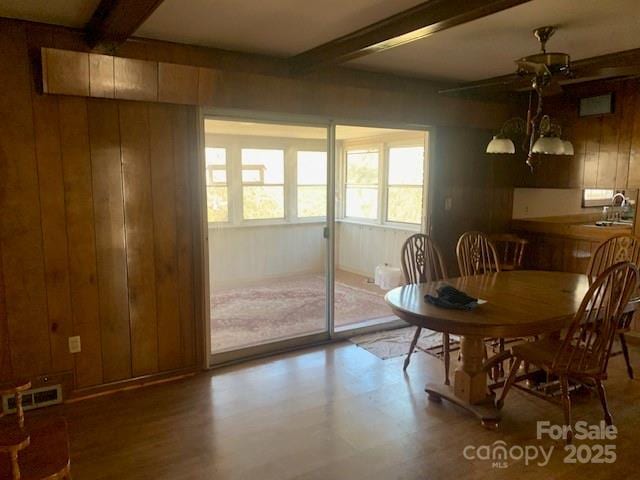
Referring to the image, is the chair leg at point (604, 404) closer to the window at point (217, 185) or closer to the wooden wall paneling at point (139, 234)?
the wooden wall paneling at point (139, 234)

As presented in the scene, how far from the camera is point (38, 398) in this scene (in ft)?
9.77

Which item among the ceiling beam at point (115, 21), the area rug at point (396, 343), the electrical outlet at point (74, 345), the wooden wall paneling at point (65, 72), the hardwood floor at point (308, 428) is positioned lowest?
the hardwood floor at point (308, 428)

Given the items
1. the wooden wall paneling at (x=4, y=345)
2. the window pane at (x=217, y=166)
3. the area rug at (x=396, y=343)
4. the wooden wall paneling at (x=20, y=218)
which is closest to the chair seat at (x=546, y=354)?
the area rug at (x=396, y=343)

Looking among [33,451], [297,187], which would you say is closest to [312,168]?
[297,187]

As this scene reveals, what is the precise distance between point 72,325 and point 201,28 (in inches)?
81.7

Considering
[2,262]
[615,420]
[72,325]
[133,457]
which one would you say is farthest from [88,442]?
[615,420]

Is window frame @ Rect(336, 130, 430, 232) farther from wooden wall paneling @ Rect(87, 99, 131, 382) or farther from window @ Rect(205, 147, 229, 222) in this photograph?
wooden wall paneling @ Rect(87, 99, 131, 382)

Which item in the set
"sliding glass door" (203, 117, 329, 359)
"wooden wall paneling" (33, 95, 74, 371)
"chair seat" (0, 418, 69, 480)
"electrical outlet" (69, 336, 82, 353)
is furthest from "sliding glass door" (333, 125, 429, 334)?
"chair seat" (0, 418, 69, 480)

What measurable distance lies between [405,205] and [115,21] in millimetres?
4391

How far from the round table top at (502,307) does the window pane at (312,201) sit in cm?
133

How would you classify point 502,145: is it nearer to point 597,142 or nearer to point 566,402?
point 597,142

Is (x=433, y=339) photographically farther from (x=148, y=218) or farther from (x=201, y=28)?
(x=201, y=28)

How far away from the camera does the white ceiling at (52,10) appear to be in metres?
2.42

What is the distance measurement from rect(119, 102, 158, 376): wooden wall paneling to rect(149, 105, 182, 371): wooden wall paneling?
0.12 feet
